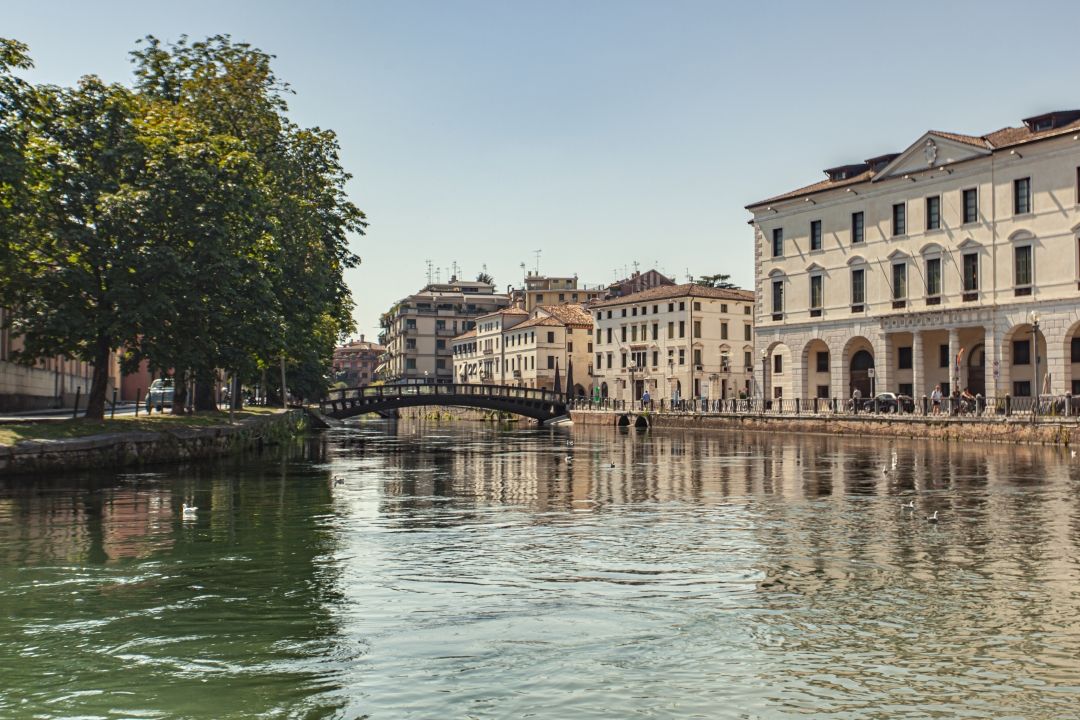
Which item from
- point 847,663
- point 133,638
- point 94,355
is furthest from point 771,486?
point 94,355

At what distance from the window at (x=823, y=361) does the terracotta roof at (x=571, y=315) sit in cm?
5816

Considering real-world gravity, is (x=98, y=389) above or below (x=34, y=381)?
below

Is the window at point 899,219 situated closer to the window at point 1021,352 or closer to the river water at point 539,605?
the window at point 1021,352

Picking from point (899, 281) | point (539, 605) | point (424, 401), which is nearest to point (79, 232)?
point (539, 605)

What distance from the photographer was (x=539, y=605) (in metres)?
12.4

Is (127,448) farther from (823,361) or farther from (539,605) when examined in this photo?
(823,361)

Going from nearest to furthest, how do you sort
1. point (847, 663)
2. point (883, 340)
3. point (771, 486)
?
point (847, 663) → point (771, 486) → point (883, 340)

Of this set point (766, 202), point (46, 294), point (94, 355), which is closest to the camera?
point (46, 294)

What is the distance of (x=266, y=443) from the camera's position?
47.5 m

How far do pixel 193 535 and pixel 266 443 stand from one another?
99.2 feet

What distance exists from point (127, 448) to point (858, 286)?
47.2 metres

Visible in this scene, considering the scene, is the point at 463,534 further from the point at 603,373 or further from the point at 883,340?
the point at 603,373

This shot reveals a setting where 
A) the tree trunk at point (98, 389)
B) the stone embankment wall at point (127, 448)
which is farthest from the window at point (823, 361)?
the tree trunk at point (98, 389)

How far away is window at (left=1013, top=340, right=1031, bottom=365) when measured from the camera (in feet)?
185
